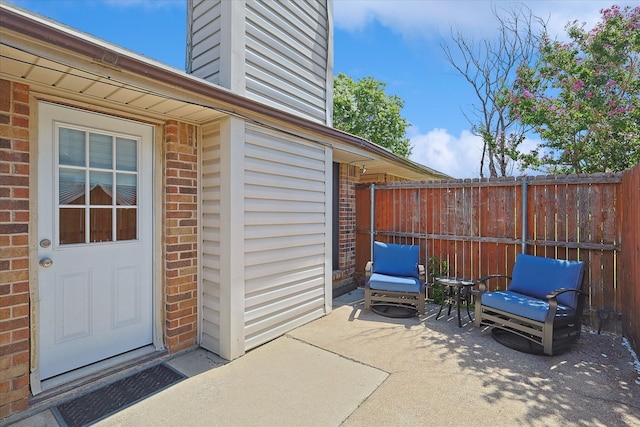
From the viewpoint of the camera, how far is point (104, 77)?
2.23 m

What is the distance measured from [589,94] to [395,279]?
245 inches

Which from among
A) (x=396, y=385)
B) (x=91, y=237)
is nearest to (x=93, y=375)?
(x=91, y=237)

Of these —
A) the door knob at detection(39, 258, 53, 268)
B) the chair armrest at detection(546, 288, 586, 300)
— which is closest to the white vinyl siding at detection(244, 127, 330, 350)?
the door knob at detection(39, 258, 53, 268)

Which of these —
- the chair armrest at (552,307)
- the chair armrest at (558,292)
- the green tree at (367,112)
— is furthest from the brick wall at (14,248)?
the green tree at (367,112)

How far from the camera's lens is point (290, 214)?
12.9ft

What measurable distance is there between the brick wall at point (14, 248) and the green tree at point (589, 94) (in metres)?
8.91

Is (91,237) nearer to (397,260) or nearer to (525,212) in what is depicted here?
(397,260)

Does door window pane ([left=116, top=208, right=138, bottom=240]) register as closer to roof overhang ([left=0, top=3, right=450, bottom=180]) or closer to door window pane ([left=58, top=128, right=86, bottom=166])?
door window pane ([left=58, top=128, right=86, bottom=166])

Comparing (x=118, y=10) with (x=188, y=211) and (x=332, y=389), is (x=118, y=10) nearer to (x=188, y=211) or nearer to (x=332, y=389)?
(x=188, y=211)

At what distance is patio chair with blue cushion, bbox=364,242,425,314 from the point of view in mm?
4441

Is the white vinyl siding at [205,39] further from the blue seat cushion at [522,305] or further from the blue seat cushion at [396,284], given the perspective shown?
the blue seat cushion at [522,305]

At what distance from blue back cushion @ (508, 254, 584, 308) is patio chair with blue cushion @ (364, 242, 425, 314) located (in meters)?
1.19

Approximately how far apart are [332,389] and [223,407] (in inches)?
34.5

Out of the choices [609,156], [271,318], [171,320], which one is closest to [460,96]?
[609,156]
